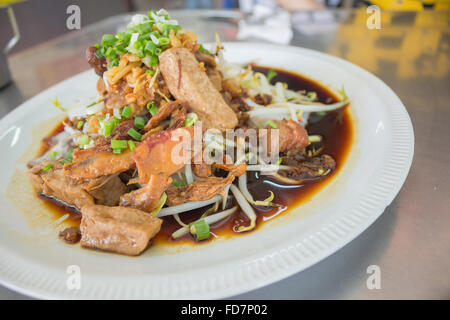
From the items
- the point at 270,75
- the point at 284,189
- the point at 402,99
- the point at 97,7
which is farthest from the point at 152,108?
the point at 97,7

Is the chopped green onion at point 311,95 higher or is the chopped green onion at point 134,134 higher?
the chopped green onion at point 134,134

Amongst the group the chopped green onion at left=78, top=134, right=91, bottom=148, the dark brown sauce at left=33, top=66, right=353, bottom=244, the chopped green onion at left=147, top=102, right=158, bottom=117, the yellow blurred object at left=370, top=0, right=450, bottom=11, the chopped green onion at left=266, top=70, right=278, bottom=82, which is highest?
the yellow blurred object at left=370, top=0, right=450, bottom=11

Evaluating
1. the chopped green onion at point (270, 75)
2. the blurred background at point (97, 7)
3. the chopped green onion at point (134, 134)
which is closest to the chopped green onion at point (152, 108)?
the chopped green onion at point (134, 134)

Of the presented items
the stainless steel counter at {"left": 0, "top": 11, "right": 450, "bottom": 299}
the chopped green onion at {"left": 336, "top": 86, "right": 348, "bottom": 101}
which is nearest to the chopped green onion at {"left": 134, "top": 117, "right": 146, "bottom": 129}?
the stainless steel counter at {"left": 0, "top": 11, "right": 450, "bottom": 299}

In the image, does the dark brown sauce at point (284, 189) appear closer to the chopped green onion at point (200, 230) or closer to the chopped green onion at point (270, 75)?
the chopped green onion at point (200, 230)

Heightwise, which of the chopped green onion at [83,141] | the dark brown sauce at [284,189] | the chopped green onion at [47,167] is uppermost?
the chopped green onion at [83,141]

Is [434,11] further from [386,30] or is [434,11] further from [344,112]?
[344,112]

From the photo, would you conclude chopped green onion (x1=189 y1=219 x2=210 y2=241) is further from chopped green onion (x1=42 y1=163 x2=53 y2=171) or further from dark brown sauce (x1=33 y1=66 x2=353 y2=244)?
chopped green onion (x1=42 y1=163 x2=53 y2=171)
